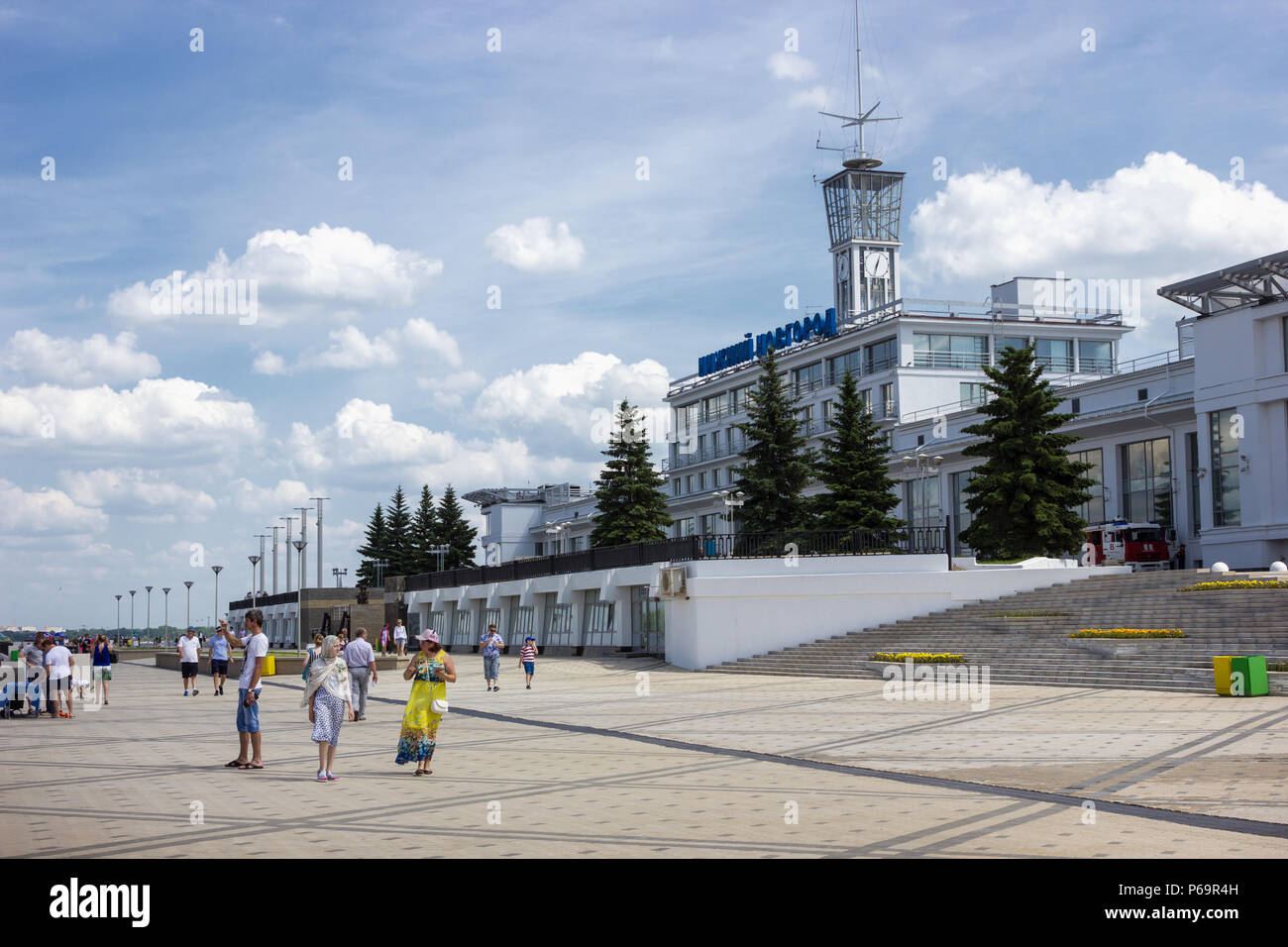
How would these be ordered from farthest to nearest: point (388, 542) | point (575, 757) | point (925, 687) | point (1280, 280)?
point (388, 542)
point (1280, 280)
point (925, 687)
point (575, 757)

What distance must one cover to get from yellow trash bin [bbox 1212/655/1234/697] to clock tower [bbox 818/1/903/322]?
60.8m

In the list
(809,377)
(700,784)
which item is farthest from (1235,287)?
(700,784)

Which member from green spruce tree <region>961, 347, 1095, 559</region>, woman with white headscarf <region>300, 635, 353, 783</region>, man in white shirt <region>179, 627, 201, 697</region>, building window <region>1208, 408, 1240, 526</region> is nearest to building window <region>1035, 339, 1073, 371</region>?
building window <region>1208, 408, 1240, 526</region>

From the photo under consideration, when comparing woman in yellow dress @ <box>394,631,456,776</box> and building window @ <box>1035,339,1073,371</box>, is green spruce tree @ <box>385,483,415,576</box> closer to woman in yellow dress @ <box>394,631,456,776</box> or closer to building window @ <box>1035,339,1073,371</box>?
building window @ <box>1035,339,1073,371</box>

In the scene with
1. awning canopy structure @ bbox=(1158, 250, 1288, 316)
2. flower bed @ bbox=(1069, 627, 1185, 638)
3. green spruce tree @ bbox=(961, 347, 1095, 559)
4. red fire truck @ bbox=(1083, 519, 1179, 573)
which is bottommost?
flower bed @ bbox=(1069, 627, 1185, 638)

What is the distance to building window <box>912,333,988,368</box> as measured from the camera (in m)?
68.7

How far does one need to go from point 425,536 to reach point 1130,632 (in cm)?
7361

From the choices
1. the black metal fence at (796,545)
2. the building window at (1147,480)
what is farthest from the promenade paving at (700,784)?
the building window at (1147,480)

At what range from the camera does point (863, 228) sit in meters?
81.8

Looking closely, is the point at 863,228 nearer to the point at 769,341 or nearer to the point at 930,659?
the point at 769,341
